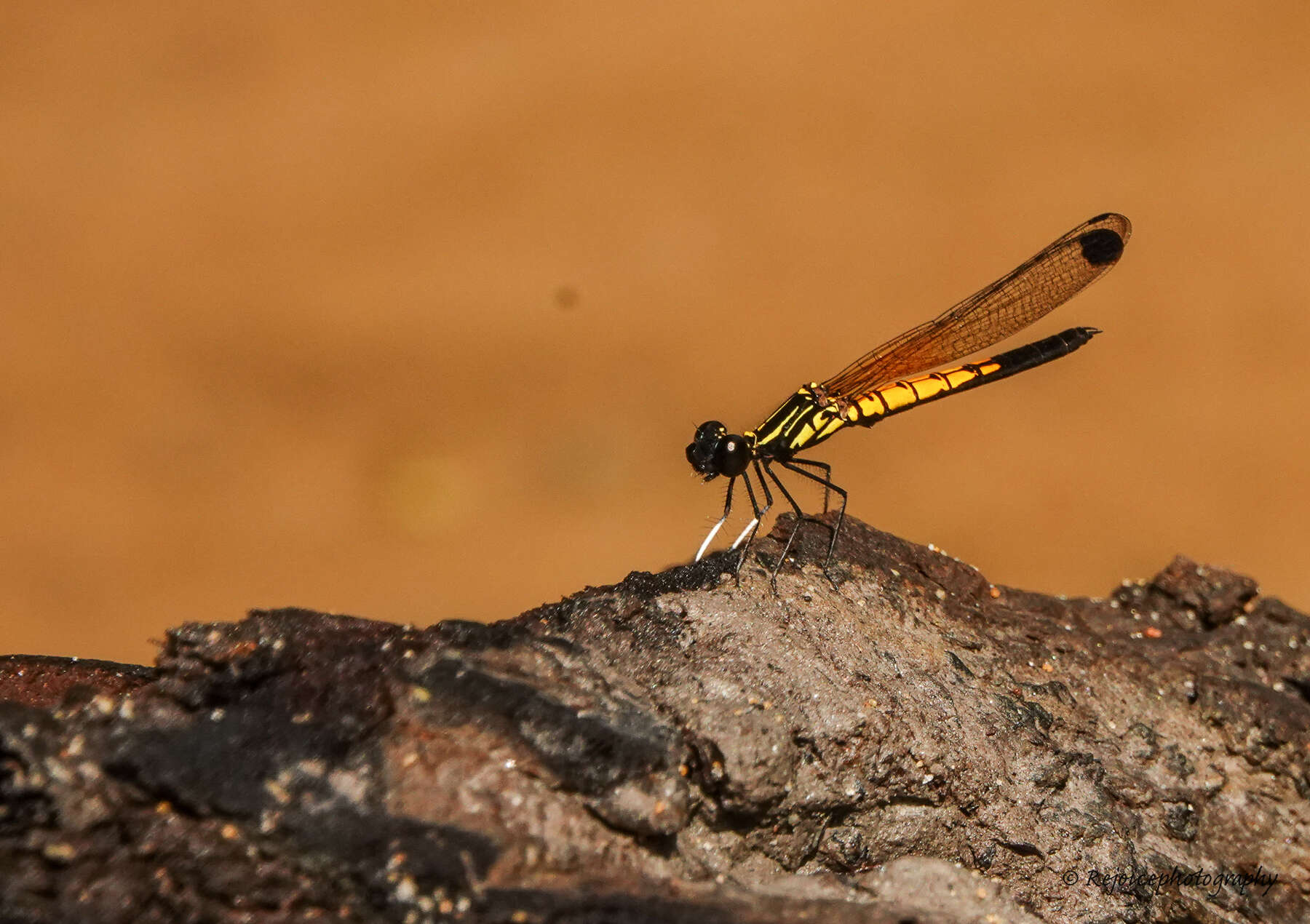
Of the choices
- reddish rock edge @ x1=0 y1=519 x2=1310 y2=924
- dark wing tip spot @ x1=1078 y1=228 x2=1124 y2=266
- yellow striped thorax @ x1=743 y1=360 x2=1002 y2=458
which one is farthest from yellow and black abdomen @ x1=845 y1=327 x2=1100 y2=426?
reddish rock edge @ x1=0 y1=519 x2=1310 y2=924

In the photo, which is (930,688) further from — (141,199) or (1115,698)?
(141,199)

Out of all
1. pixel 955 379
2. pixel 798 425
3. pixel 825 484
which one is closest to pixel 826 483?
pixel 825 484

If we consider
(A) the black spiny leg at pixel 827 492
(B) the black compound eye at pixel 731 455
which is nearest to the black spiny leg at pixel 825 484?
(A) the black spiny leg at pixel 827 492

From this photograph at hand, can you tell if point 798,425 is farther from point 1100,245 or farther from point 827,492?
point 1100,245

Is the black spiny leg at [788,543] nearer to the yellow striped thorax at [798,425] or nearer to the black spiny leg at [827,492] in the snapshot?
the black spiny leg at [827,492]

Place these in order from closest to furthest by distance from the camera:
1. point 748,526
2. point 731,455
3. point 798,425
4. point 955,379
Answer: point 748,526 → point 731,455 → point 798,425 → point 955,379

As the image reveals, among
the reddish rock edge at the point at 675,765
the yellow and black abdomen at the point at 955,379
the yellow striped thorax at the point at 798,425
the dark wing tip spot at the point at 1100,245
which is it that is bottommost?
the reddish rock edge at the point at 675,765
